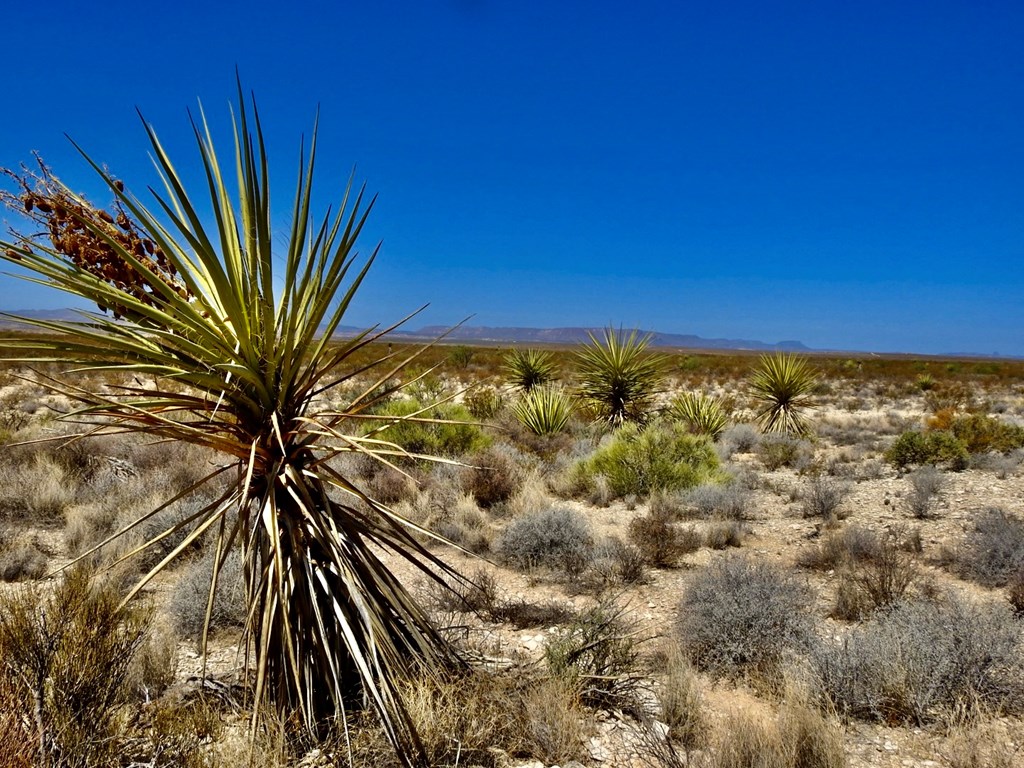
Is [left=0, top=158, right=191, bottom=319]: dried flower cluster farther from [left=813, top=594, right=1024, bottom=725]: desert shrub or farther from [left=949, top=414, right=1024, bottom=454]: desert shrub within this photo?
[left=949, top=414, right=1024, bottom=454]: desert shrub

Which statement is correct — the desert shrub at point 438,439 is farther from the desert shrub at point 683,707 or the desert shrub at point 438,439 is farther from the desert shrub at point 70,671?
the desert shrub at point 70,671

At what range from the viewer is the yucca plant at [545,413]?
1197 cm

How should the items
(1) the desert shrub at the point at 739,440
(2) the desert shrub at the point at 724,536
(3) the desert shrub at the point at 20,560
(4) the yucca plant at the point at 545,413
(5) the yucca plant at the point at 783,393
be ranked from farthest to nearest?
1. (5) the yucca plant at the point at 783,393
2. (4) the yucca plant at the point at 545,413
3. (1) the desert shrub at the point at 739,440
4. (2) the desert shrub at the point at 724,536
5. (3) the desert shrub at the point at 20,560

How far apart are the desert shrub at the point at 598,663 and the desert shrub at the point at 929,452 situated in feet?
25.9

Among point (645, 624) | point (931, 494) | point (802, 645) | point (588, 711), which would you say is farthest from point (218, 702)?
point (931, 494)

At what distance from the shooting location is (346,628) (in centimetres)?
257

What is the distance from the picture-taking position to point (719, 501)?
7348mm

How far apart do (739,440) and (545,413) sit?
12.6ft

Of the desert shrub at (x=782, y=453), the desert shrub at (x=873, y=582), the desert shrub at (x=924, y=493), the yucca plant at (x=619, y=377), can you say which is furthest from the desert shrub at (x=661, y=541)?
the yucca plant at (x=619, y=377)

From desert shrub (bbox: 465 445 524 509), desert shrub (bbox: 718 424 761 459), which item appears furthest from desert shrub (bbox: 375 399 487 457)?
desert shrub (bbox: 718 424 761 459)

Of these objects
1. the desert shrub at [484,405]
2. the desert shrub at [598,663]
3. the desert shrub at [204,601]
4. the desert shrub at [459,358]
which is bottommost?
the desert shrub at [204,601]

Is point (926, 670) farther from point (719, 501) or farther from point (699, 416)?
point (699, 416)

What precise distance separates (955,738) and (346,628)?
9.46 ft

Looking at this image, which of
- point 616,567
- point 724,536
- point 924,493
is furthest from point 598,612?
point 924,493
